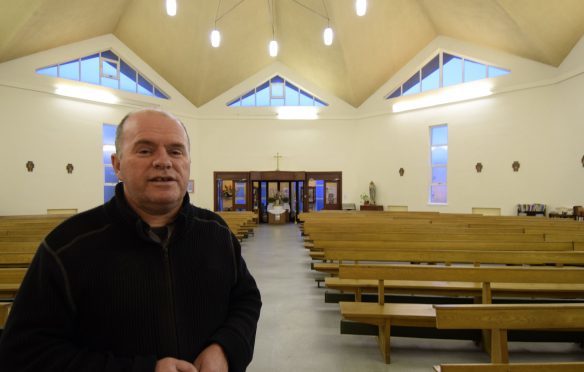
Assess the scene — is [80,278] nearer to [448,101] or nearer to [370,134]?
[448,101]

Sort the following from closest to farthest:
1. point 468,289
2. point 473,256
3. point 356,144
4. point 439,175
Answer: point 468,289, point 473,256, point 439,175, point 356,144

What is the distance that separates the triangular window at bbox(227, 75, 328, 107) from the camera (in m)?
17.8

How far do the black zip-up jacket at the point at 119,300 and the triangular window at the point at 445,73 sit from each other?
14.3 metres

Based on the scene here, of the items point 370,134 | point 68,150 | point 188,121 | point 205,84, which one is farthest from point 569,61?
point 68,150

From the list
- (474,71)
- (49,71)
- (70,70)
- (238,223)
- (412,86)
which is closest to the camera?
(238,223)

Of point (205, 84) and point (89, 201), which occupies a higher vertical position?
point (205, 84)

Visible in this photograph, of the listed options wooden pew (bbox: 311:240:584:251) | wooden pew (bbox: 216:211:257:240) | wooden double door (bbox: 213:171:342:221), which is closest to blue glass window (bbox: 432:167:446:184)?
wooden double door (bbox: 213:171:342:221)

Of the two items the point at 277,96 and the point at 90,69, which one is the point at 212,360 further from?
the point at 277,96

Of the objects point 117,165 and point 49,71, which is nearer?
point 117,165

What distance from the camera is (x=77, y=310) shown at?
113 cm

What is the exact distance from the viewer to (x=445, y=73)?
14469 mm

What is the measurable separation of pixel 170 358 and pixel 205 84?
16.4 meters

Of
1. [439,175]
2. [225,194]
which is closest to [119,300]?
[439,175]

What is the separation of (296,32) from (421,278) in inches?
563
